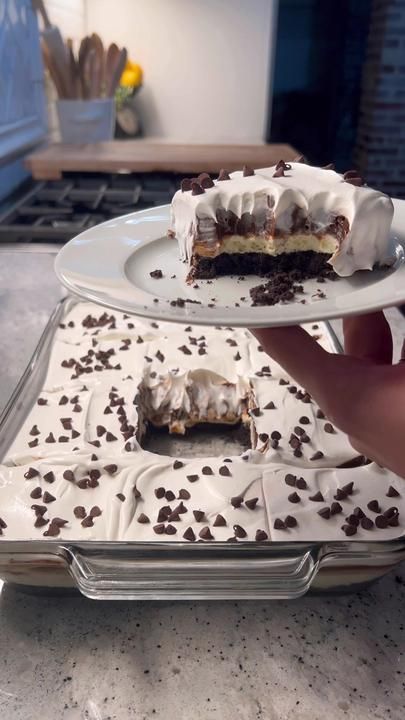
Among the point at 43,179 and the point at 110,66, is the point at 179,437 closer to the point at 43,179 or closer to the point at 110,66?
the point at 43,179

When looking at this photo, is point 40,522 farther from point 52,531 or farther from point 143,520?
point 143,520

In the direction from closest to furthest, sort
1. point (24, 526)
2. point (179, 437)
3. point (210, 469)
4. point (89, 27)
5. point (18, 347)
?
point (24, 526) < point (210, 469) < point (179, 437) < point (18, 347) < point (89, 27)

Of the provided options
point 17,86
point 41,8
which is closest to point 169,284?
point 17,86

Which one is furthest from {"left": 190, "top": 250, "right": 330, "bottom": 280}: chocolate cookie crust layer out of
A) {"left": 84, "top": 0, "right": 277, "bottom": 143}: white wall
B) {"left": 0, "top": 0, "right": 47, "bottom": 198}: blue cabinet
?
{"left": 84, "top": 0, "right": 277, "bottom": 143}: white wall

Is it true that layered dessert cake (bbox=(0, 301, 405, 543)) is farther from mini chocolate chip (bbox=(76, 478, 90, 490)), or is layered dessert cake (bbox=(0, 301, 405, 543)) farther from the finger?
the finger

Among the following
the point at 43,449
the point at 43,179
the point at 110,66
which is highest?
the point at 110,66

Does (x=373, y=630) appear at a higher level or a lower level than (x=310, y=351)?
lower

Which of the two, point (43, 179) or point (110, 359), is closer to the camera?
point (110, 359)

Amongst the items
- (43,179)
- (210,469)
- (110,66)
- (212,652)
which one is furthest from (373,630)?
(110,66)
